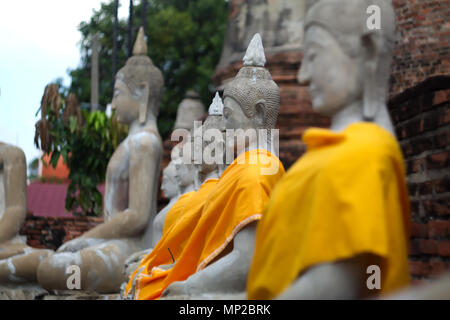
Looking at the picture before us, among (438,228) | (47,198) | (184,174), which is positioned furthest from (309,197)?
(47,198)

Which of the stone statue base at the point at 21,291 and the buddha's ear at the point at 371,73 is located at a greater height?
the buddha's ear at the point at 371,73

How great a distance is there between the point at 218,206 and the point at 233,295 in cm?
51

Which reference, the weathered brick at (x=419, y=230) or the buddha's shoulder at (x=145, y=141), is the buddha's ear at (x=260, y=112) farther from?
the buddha's shoulder at (x=145, y=141)

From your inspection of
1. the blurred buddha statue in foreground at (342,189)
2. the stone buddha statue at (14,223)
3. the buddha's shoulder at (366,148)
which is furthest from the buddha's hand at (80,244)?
the buddha's shoulder at (366,148)

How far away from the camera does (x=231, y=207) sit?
12.6 feet

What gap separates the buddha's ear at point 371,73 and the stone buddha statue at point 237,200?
101 centimetres

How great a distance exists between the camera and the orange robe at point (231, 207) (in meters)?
3.71

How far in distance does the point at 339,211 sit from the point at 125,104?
547 centimetres

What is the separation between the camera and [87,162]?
10.2 meters

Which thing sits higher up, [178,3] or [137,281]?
[178,3]

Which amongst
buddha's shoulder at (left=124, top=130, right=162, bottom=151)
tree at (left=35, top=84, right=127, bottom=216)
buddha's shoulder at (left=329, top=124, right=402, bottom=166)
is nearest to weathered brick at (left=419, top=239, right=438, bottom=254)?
buddha's shoulder at (left=329, top=124, right=402, bottom=166)

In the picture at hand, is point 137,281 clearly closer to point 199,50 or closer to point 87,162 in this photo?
point 87,162

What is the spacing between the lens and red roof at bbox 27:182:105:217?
18344 mm
